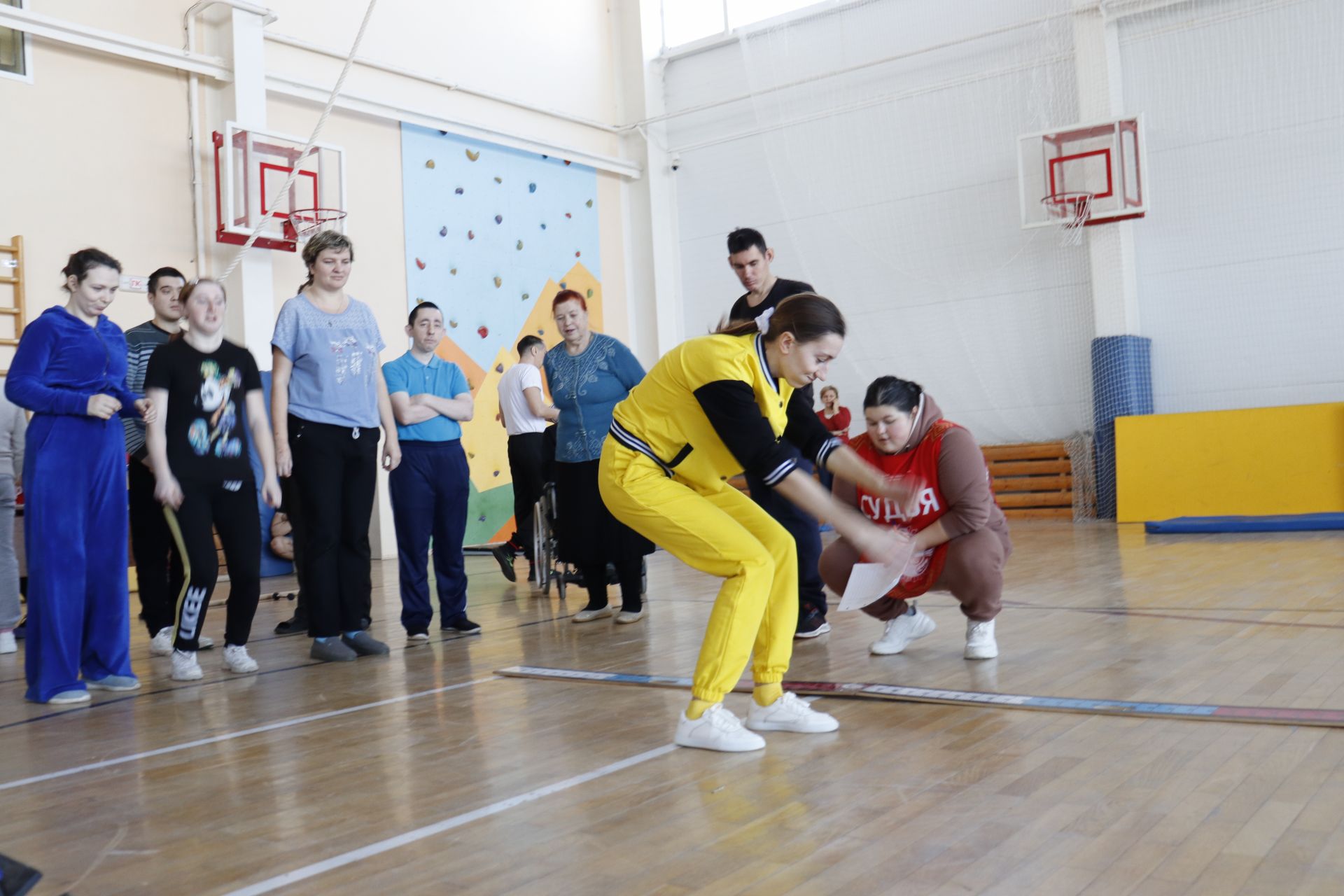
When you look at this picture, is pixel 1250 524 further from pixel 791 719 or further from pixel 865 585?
pixel 791 719

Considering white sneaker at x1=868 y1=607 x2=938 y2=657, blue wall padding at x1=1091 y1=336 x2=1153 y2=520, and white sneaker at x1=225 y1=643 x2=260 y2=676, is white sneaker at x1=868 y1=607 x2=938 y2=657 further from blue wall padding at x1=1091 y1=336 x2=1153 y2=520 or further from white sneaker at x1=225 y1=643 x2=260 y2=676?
blue wall padding at x1=1091 y1=336 x2=1153 y2=520

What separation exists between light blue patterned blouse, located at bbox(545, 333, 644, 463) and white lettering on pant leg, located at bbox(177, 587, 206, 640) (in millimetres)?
1556

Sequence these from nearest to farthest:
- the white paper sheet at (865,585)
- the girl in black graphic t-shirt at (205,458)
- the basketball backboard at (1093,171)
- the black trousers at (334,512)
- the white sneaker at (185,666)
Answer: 1. the white paper sheet at (865,585)
2. the girl in black graphic t-shirt at (205,458)
3. the white sneaker at (185,666)
4. the black trousers at (334,512)
5. the basketball backboard at (1093,171)

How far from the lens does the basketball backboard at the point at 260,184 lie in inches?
310

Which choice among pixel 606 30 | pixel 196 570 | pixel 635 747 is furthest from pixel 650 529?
pixel 606 30

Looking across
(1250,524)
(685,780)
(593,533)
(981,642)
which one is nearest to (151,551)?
(593,533)

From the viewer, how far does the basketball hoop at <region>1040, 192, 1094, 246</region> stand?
29.8 feet

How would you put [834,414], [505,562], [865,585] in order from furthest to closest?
1. [834,414]
2. [505,562]
3. [865,585]

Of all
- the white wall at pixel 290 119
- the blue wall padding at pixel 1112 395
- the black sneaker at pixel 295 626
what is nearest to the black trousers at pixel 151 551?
the black sneaker at pixel 295 626

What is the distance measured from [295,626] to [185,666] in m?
1.32

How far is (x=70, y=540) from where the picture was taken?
3.35 meters

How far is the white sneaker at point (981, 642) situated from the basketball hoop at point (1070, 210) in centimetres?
653

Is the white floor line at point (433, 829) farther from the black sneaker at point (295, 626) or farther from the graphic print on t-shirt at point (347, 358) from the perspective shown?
the black sneaker at point (295, 626)

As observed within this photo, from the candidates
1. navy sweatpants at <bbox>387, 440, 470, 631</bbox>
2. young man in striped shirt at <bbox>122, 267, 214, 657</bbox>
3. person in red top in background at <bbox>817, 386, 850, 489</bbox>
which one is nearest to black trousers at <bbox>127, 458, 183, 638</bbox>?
young man in striped shirt at <bbox>122, 267, 214, 657</bbox>
